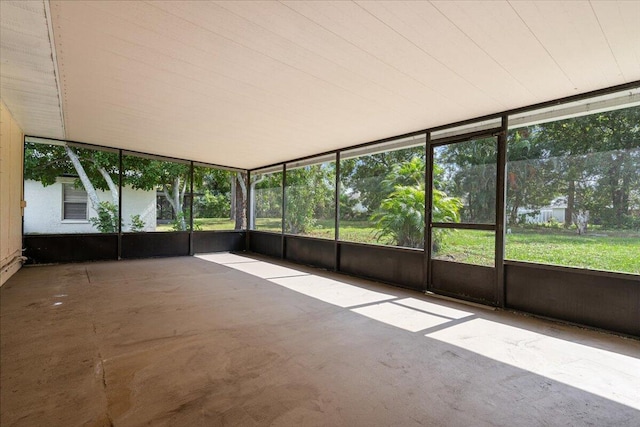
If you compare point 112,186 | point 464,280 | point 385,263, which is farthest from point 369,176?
point 112,186

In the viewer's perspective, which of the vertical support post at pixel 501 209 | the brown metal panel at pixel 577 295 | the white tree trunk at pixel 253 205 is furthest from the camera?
the white tree trunk at pixel 253 205

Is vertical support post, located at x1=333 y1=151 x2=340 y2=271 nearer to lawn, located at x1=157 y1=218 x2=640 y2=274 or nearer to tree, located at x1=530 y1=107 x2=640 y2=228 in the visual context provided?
lawn, located at x1=157 y1=218 x2=640 y2=274

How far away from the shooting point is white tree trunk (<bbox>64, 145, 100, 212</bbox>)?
7.46 metres

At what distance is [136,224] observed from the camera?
26.0ft

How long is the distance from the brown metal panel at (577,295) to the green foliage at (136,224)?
7.92 meters

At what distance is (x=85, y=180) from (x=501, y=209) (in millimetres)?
8896

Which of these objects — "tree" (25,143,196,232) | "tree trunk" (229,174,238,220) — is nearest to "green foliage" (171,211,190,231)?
"tree" (25,143,196,232)

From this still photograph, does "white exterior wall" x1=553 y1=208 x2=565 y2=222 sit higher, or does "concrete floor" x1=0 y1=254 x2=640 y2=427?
"white exterior wall" x1=553 y1=208 x2=565 y2=222

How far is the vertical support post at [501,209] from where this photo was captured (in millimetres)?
3992

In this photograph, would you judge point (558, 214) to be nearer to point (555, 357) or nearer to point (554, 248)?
point (554, 248)

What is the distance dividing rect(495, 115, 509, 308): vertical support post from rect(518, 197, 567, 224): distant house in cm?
23

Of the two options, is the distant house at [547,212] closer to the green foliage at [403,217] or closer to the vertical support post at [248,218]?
the green foliage at [403,217]

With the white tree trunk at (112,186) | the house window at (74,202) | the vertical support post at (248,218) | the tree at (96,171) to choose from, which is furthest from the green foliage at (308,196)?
the house window at (74,202)

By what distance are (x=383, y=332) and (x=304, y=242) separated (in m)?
4.37
